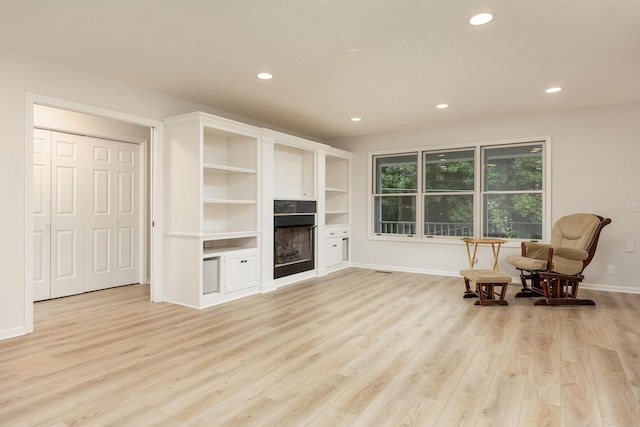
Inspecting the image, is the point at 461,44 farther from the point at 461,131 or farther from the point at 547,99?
the point at 461,131

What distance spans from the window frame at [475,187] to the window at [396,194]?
0.08 m

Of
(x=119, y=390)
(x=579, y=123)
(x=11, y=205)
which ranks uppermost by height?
(x=579, y=123)

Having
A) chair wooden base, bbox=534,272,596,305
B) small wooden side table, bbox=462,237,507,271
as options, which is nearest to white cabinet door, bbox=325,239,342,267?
small wooden side table, bbox=462,237,507,271

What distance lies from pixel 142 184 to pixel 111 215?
63 centimetres

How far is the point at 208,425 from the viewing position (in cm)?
187

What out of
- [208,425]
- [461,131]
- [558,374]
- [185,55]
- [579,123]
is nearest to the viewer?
[208,425]

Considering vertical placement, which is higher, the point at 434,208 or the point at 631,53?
the point at 631,53

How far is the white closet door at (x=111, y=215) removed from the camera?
4938mm

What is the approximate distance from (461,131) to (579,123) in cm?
156

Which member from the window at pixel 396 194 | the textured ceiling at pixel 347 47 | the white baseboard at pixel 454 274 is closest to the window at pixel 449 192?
the window at pixel 396 194

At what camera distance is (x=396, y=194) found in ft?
21.7

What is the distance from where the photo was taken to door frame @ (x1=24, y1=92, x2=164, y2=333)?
327cm

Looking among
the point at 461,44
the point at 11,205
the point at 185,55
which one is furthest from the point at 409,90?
the point at 11,205

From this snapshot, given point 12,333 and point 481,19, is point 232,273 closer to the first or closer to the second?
point 12,333
